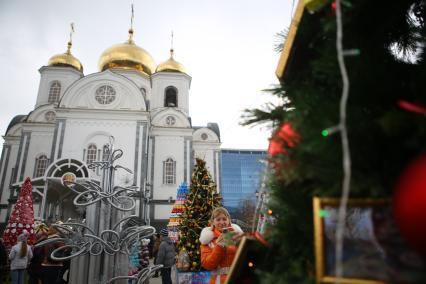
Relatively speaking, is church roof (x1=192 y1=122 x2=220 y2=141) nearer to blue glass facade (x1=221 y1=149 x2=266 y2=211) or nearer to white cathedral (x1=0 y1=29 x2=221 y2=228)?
white cathedral (x1=0 y1=29 x2=221 y2=228)

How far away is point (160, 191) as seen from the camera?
22.9 m

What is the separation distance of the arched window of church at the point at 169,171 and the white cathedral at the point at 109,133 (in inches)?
3.0

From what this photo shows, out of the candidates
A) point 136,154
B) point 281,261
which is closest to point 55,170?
point 136,154

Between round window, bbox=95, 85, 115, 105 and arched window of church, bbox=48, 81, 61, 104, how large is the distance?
6.12m

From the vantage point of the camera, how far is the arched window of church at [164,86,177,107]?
27.0 meters

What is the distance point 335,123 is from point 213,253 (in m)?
2.05

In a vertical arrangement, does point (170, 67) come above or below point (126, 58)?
below

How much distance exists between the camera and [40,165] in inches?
921

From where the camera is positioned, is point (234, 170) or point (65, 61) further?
point (234, 170)

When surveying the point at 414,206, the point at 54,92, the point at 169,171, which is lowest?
the point at 414,206

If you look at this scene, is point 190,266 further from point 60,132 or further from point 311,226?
point 60,132

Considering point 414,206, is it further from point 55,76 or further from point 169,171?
point 55,76

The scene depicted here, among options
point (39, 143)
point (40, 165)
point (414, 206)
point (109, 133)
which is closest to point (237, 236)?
point (414, 206)

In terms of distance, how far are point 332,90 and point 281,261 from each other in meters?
0.67
